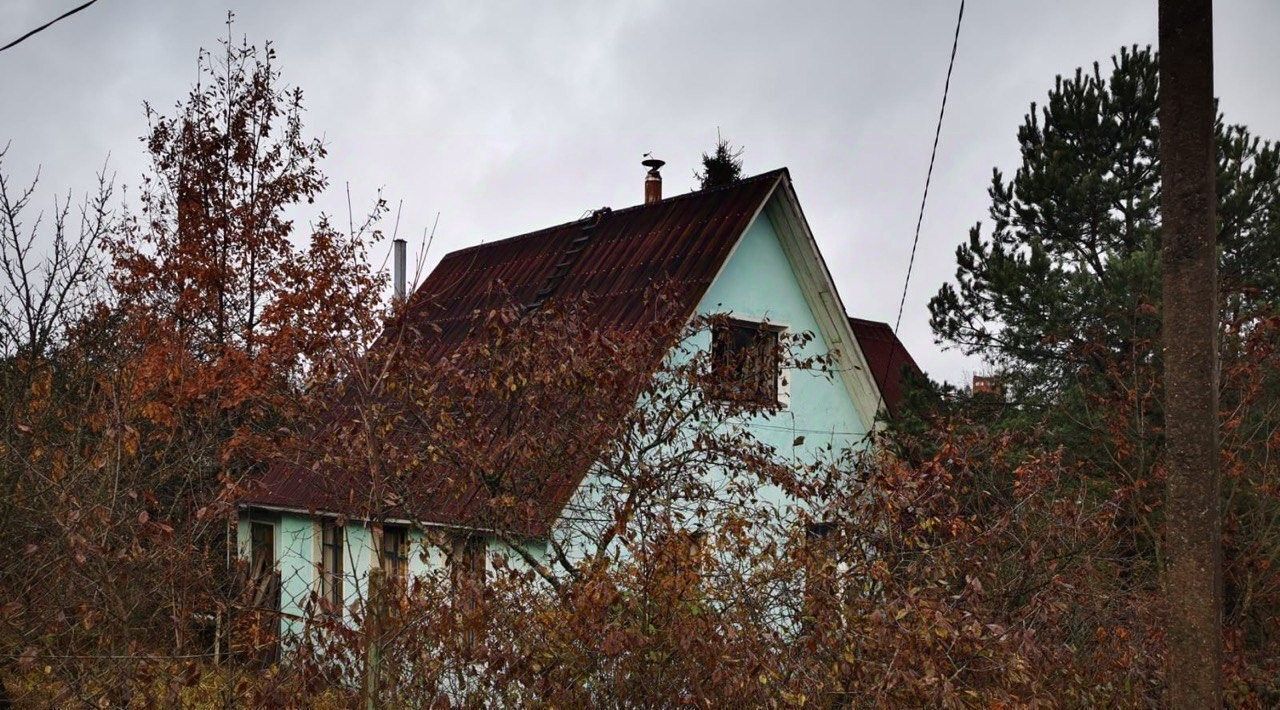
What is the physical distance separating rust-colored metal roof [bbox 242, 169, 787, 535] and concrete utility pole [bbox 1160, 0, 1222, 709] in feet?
23.2

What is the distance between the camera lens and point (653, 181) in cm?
1866

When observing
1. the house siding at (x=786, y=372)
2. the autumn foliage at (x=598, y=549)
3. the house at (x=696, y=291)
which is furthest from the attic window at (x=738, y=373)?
the house siding at (x=786, y=372)

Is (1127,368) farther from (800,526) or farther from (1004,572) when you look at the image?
(800,526)

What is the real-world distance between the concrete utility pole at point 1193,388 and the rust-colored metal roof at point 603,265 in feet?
23.2

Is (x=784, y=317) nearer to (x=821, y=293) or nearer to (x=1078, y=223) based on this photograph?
(x=821, y=293)

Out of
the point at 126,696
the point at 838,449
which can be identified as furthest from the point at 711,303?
the point at 126,696

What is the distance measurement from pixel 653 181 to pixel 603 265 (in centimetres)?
457

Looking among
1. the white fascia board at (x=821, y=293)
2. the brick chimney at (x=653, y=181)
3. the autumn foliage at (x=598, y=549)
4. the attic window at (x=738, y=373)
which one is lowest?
the autumn foliage at (x=598, y=549)

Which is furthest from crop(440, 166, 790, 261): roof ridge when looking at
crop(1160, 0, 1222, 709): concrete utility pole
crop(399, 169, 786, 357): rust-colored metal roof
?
crop(1160, 0, 1222, 709): concrete utility pole

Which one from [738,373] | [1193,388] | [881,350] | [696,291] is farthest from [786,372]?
[1193,388]

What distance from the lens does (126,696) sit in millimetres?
5820

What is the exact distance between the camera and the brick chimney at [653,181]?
18641 mm

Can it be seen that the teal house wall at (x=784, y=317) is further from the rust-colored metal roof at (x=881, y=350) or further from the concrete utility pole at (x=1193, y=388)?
the concrete utility pole at (x=1193, y=388)

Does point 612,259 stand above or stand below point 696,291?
above
